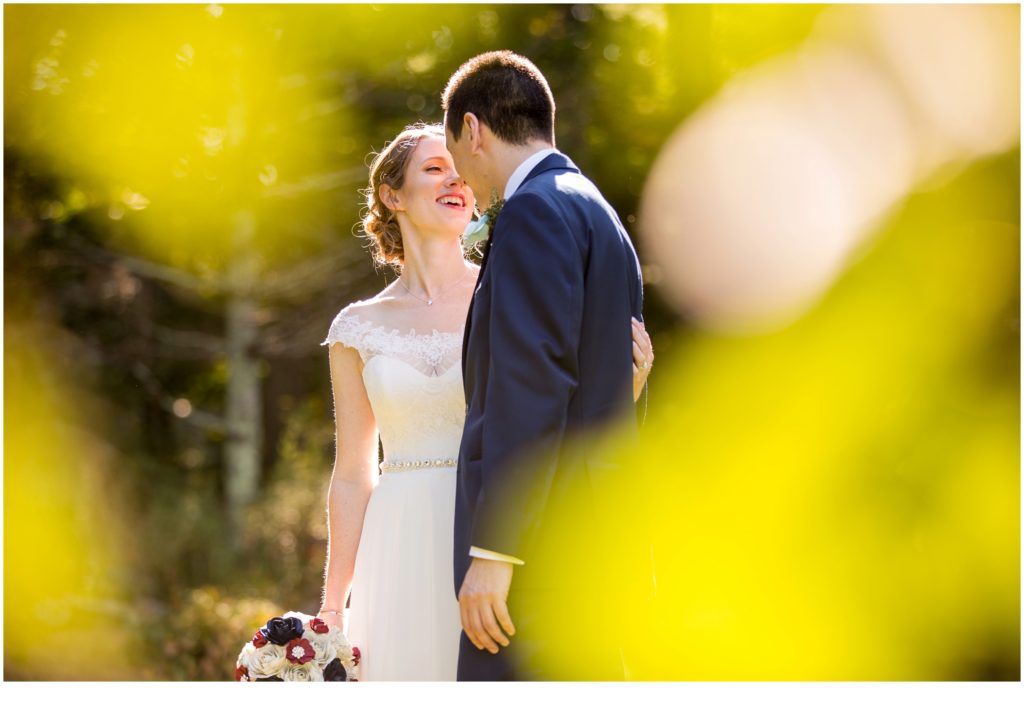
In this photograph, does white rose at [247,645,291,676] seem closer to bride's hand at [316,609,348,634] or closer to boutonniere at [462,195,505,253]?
bride's hand at [316,609,348,634]

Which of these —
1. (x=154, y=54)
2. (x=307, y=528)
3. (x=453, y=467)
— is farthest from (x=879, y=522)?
(x=307, y=528)

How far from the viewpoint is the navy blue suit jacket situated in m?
2.62

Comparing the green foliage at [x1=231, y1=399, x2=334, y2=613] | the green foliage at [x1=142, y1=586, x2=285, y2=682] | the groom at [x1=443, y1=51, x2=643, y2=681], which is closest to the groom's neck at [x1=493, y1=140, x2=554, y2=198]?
the groom at [x1=443, y1=51, x2=643, y2=681]

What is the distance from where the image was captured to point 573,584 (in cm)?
278

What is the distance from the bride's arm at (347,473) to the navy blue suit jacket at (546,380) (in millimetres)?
1023

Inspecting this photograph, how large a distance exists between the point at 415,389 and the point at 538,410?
1203 millimetres

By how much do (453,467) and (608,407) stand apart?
1.13 meters

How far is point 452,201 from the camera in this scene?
394 centimetres

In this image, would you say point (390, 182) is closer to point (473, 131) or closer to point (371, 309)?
point (371, 309)

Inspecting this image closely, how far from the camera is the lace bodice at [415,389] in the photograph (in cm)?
375

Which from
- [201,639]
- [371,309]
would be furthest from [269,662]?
[201,639]

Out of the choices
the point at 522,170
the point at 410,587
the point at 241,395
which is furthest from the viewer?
the point at 241,395

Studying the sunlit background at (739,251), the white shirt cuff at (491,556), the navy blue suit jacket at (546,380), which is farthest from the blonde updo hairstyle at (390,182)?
the sunlit background at (739,251)

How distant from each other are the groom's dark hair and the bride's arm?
1.20 metres
